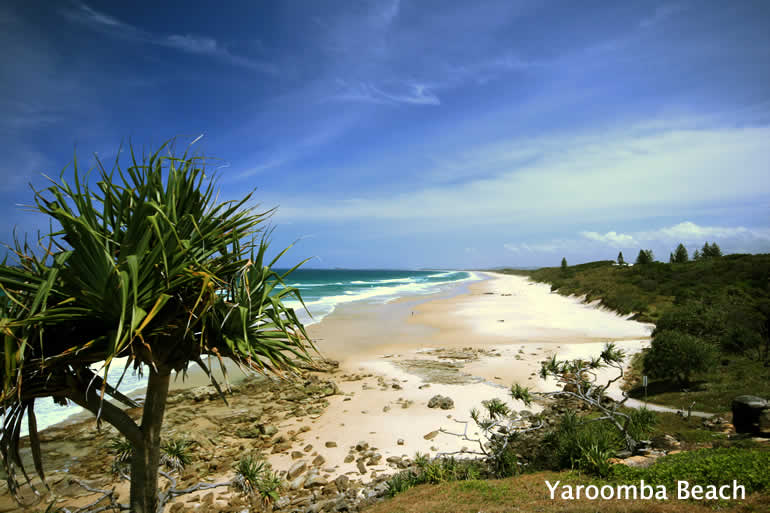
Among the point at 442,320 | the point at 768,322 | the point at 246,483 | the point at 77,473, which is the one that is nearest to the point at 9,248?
the point at 246,483

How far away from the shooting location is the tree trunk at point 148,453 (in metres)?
3.28

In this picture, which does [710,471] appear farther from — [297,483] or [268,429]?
[268,429]

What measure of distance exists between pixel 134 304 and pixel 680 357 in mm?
13735

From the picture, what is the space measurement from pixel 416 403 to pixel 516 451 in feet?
12.8

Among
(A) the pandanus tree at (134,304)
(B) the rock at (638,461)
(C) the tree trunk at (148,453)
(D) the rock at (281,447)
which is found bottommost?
(D) the rock at (281,447)

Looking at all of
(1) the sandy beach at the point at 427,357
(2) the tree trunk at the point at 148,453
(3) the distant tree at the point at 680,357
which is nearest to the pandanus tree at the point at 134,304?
(2) the tree trunk at the point at 148,453

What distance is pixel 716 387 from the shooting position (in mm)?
10227

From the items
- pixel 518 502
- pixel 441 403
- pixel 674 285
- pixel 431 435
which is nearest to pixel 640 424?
pixel 518 502

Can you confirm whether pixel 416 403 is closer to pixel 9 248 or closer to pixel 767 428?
pixel 767 428

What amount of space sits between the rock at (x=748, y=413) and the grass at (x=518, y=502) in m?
3.71

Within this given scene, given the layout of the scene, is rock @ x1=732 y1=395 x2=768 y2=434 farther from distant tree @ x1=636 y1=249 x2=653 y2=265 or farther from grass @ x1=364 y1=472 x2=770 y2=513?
distant tree @ x1=636 y1=249 x2=653 y2=265

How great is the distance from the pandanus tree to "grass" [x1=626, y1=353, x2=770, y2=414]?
36.2 ft

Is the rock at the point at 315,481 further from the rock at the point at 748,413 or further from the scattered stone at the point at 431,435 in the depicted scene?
the rock at the point at 748,413

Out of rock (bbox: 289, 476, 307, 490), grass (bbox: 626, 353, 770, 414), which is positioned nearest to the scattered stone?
rock (bbox: 289, 476, 307, 490)
